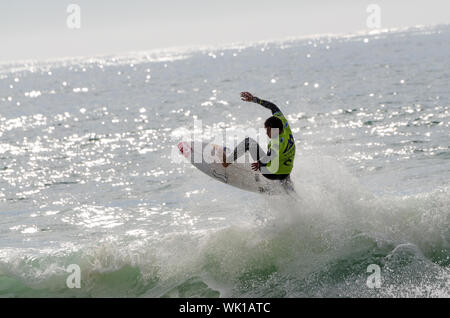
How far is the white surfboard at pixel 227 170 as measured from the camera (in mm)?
11594

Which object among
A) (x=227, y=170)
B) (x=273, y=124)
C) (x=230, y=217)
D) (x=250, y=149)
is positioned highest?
(x=273, y=124)

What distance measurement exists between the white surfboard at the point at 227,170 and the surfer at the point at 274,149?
1.12 feet

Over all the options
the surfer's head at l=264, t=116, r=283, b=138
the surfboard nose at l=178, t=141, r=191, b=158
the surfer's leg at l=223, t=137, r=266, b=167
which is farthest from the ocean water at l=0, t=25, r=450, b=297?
the surfboard nose at l=178, t=141, r=191, b=158

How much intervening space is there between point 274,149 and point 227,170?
231 cm

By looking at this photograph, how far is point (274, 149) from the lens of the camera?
34.5ft

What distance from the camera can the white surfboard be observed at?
11.6 m

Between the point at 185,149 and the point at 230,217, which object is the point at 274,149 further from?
the point at 230,217

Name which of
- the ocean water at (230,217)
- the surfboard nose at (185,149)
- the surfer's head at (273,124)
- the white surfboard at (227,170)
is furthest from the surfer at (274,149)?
the surfboard nose at (185,149)

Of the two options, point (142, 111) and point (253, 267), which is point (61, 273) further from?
point (142, 111)

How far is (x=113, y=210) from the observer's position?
15.5 meters

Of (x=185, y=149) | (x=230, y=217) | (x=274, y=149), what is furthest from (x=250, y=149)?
(x=230, y=217)

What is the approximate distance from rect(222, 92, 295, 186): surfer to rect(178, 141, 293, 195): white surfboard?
13.4 inches

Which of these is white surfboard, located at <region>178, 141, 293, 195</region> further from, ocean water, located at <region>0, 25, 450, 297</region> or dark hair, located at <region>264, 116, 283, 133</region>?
dark hair, located at <region>264, 116, 283, 133</region>
